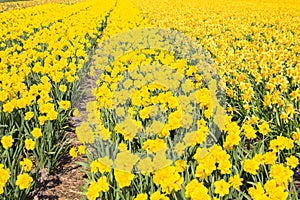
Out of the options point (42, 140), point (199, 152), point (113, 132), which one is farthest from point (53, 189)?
point (199, 152)

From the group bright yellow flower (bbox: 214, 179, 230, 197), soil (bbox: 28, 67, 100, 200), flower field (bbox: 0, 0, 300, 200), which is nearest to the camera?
bright yellow flower (bbox: 214, 179, 230, 197)

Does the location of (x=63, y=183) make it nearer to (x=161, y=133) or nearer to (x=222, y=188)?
(x=161, y=133)

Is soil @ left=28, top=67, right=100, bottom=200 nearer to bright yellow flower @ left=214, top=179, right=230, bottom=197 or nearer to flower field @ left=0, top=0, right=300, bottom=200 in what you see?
flower field @ left=0, top=0, right=300, bottom=200

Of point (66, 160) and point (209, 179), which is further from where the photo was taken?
point (66, 160)

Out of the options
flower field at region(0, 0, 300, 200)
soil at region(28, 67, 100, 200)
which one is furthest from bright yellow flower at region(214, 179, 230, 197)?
soil at region(28, 67, 100, 200)

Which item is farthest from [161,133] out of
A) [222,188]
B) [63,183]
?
[63,183]

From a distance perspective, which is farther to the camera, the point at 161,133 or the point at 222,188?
the point at 161,133

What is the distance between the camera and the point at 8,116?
15.2ft

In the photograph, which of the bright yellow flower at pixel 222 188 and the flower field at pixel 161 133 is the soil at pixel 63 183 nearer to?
the flower field at pixel 161 133

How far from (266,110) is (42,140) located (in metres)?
3.19

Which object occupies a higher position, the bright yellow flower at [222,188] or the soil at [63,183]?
the bright yellow flower at [222,188]

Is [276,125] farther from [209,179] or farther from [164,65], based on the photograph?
[164,65]

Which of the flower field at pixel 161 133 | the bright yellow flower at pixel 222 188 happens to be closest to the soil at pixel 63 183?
the flower field at pixel 161 133

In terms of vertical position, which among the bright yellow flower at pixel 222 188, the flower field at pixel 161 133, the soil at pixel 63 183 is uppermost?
the bright yellow flower at pixel 222 188
